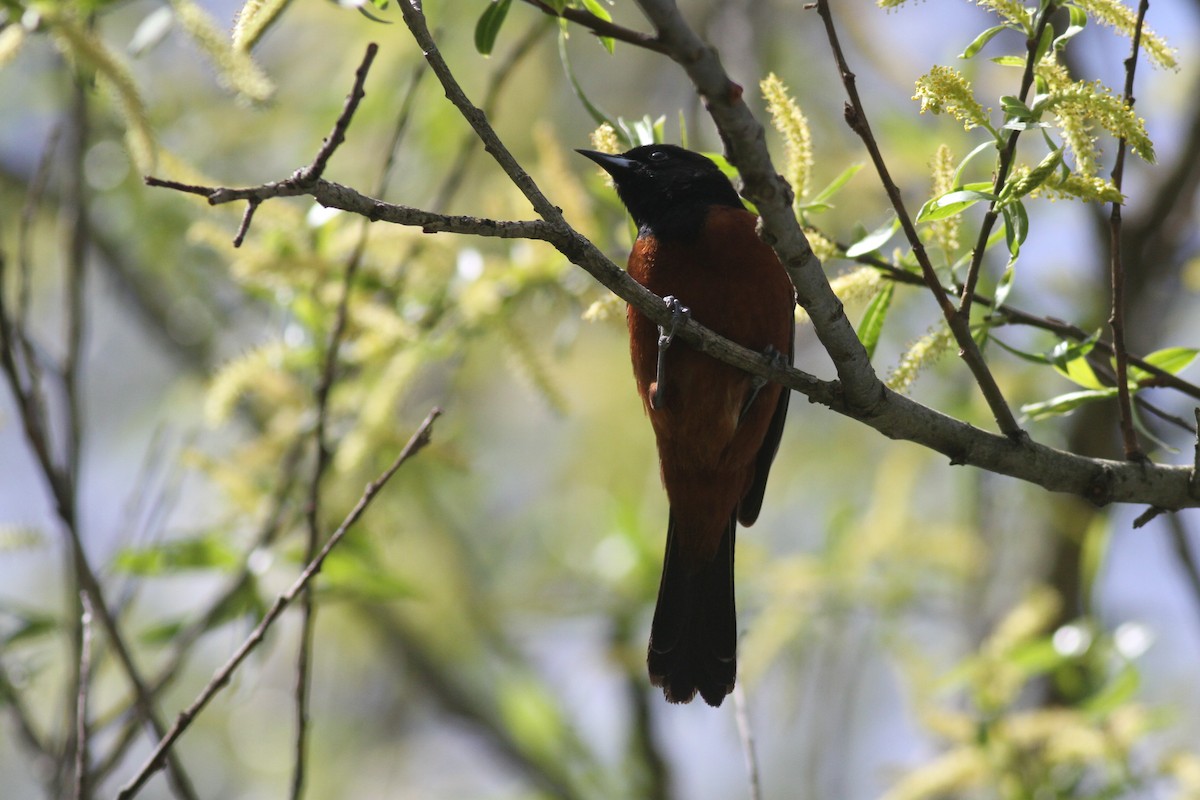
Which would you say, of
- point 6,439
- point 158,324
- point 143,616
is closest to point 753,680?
point 158,324

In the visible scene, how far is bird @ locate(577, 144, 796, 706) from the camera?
321 centimetres

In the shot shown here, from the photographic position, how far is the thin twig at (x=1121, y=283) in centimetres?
217

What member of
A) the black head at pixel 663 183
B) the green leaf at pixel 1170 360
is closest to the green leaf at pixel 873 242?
the green leaf at pixel 1170 360

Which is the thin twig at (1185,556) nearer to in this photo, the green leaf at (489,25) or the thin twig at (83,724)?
the green leaf at (489,25)

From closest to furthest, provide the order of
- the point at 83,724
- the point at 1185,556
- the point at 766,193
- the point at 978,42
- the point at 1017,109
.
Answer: the point at 766,193, the point at 1017,109, the point at 978,42, the point at 83,724, the point at 1185,556

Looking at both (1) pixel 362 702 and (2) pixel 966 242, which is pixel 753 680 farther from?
(1) pixel 362 702

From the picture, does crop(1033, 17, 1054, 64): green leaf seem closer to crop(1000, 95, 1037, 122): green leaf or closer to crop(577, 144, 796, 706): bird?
crop(1000, 95, 1037, 122): green leaf

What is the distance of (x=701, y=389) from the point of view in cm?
325

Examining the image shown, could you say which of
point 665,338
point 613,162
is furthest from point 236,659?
point 613,162

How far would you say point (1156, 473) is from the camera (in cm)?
241

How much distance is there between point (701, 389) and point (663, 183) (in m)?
0.74

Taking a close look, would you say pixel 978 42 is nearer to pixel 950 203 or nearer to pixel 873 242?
pixel 950 203

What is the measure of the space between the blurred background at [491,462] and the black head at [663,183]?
20 cm

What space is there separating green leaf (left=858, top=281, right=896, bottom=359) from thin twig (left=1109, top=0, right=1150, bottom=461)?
0.49m
